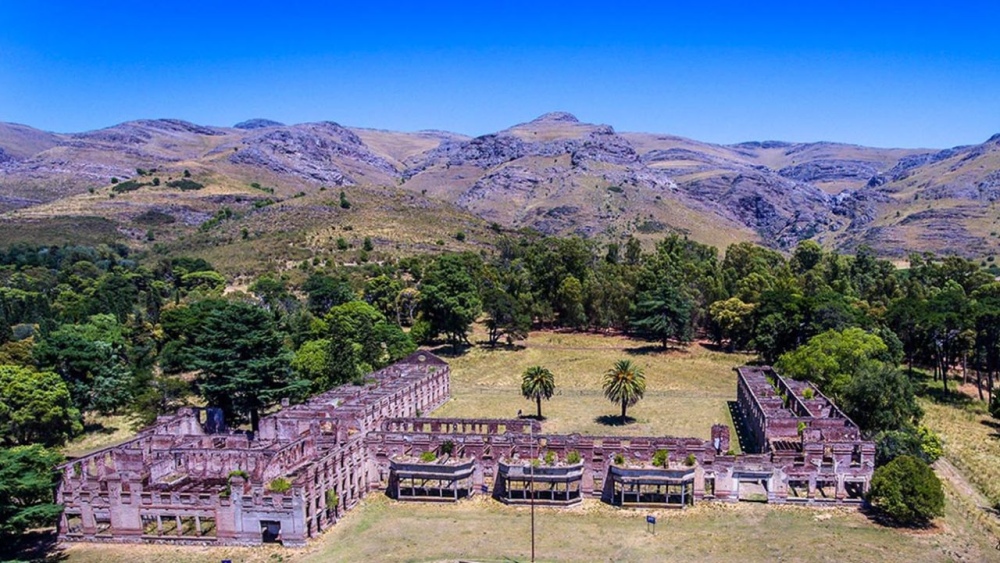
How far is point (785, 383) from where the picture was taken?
210 feet

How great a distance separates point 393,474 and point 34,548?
69.4 ft

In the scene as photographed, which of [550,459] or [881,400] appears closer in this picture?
[550,459]

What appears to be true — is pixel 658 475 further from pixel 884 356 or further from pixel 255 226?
pixel 255 226

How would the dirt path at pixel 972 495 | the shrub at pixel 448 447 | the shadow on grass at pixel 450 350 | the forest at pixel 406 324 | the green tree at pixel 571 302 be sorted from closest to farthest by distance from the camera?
the dirt path at pixel 972 495 < the shrub at pixel 448 447 < the forest at pixel 406 324 < the shadow on grass at pixel 450 350 < the green tree at pixel 571 302

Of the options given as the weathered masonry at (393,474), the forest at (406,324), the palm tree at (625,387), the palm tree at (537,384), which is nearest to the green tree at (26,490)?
the forest at (406,324)

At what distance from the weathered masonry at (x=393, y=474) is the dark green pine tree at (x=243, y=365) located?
23.4 feet

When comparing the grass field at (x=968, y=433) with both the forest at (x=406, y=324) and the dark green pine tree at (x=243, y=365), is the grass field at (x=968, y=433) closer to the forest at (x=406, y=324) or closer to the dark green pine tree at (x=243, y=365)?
the forest at (x=406, y=324)

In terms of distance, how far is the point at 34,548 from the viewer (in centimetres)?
4028

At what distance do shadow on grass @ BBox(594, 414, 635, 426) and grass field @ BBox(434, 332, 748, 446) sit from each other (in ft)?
0.35

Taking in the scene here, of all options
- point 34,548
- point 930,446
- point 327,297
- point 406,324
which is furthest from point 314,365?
point 930,446

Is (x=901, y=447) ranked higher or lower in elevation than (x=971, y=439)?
higher

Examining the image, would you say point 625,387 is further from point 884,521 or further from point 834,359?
point 884,521

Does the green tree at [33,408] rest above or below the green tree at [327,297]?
below

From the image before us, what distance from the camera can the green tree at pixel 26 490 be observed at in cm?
3706
